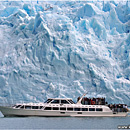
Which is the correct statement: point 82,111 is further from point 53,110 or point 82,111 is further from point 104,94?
point 104,94

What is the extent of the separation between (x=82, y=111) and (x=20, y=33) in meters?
22.2

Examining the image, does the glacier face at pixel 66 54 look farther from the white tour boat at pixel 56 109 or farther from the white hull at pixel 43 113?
the white hull at pixel 43 113

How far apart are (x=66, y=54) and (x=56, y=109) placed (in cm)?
1663

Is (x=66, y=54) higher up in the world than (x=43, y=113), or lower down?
higher up

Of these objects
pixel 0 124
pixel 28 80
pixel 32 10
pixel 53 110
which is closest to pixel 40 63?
pixel 28 80

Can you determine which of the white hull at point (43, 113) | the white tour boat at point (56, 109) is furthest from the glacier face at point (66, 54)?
the white hull at point (43, 113)

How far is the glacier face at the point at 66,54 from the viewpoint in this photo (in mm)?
50719

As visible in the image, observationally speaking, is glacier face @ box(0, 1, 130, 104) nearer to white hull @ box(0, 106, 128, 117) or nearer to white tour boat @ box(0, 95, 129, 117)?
white tour boat @ box(0, 95, 129, 117)

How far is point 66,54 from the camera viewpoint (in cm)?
5266

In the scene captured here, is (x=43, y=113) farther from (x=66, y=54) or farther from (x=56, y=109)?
(x=66, y=54)

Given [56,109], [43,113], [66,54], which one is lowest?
[43,113]

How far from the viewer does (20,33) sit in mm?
55719

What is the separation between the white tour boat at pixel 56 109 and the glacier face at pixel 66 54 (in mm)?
12289

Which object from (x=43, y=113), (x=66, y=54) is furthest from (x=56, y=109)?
(x=66, y=54)
